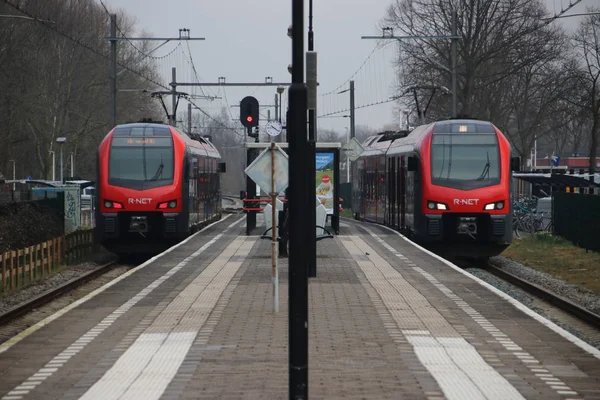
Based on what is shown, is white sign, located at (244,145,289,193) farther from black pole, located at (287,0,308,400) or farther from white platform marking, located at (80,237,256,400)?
black pole, located at (287,0,308,400)

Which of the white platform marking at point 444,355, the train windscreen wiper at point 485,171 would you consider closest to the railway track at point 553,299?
the train windscreen wiper at point 485,171

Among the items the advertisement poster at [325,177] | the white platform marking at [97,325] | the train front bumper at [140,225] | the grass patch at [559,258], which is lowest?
the grass patch at [559,258]

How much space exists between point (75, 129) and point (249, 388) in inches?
2283

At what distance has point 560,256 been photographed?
2980cm

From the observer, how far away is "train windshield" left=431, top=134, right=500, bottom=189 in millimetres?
26391

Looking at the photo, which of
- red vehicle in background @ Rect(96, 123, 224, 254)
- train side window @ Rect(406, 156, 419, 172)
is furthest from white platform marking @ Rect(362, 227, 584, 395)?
red vehicle in background @ Rect(96, 123, 224, 254)

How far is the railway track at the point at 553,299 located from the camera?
16719mm

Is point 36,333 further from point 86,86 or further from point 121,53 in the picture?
point 121,53

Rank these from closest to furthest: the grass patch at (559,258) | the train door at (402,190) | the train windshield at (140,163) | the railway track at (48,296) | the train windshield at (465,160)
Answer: the railway track at (48,296)
the grass patch at (559,258)
the train windshield at (465,160)
the train windshield at (140,163)
the train door at (402,190)

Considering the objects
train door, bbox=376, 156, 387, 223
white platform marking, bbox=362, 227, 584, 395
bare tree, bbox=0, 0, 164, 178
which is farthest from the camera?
bare tree, bbox=0, 0, 164, 178

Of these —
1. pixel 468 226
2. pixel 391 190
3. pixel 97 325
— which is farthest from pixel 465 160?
pixel 97 325

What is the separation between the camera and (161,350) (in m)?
11.7

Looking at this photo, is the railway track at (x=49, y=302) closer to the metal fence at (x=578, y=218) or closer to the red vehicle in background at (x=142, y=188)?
the red vehicle in background at (x=142, y=188)

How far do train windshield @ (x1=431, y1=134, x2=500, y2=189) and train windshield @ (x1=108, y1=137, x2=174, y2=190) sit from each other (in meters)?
6.37
